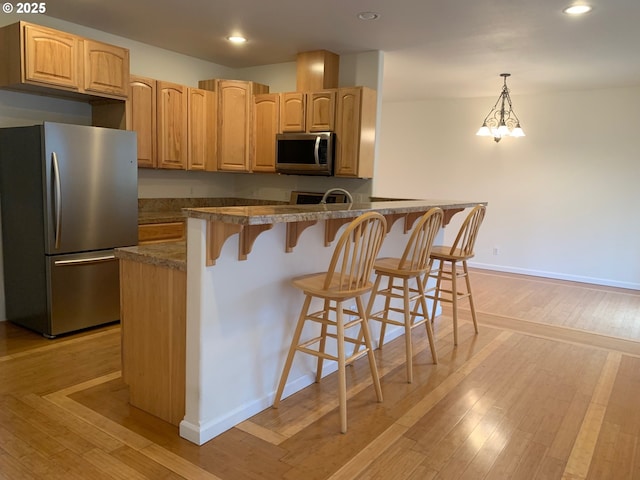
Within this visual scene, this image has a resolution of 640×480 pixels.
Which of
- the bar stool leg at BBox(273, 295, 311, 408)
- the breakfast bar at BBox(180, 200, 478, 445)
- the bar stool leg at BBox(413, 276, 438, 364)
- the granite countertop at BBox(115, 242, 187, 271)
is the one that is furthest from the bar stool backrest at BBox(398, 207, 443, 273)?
the granite countertop at BBox(115, 242, 187, 271)

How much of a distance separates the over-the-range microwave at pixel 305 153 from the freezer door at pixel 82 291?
1.97 metres

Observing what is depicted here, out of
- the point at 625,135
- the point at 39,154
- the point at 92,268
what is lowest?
the point at 92,268

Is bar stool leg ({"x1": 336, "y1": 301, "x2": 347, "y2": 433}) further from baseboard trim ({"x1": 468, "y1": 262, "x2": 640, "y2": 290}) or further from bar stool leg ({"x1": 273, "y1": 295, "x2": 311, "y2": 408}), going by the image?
baseboard trim ({"x1": 468, "y1": 262, "x2": 640, "y2": 290})

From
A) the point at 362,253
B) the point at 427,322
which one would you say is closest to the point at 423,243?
the point at 427,322

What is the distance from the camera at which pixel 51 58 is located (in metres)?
3.50

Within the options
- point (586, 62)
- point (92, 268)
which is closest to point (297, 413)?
point (92, 268)

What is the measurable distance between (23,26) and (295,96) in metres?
2.38

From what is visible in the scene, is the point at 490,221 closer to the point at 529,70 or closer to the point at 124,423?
the point at 529,70

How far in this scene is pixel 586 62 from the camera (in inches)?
185

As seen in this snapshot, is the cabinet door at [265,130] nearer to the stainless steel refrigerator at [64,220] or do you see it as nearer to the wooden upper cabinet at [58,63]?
the wooden upper cabinet at [58,63]

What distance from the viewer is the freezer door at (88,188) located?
3.36 m

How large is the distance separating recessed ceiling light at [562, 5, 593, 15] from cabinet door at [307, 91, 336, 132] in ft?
6.84

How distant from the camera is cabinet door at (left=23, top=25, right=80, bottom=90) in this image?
3379 millimetres

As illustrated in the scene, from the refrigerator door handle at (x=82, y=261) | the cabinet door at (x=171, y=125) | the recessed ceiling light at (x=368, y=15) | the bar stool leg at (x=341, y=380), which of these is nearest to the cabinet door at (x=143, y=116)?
the cabinet door at (x=171, y=125)
